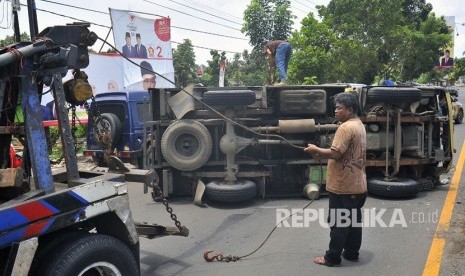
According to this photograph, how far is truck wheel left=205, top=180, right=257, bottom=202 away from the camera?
6844mm

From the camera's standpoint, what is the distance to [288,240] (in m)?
5.48

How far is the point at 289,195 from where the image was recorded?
762 cm

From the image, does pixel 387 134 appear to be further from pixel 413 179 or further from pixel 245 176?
pixel 245 176

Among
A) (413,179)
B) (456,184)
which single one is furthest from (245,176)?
(456,184)

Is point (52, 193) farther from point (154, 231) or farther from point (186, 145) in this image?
point (186, 145)

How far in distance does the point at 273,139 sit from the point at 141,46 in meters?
12.0

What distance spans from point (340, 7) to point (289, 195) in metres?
22.4

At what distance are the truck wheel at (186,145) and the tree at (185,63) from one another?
2824 cm

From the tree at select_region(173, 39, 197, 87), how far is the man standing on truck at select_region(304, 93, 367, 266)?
31179 millimetres

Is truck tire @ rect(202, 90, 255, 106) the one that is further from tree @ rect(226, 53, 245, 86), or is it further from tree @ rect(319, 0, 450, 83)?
tree @ rect(226, 53, 245, 86)

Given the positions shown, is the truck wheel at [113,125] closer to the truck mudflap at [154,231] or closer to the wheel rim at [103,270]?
the truck mudflap at [154,231]

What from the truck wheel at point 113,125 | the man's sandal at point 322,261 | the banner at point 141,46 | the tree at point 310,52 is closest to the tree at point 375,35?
the tree at point 310,52

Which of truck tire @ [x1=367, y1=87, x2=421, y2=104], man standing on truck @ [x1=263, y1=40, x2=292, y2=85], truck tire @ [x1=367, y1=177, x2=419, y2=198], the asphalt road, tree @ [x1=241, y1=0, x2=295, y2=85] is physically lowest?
the asphalt road

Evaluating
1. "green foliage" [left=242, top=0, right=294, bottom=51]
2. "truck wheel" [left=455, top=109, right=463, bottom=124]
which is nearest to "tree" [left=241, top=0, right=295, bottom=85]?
"green foliage" [left=242, top=0, right=294, bottom=51]
